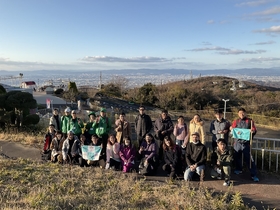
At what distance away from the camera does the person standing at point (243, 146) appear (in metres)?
6.51

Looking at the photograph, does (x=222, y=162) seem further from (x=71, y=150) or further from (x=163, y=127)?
(x=71, y=150)

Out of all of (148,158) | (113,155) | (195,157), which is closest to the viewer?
(195,157)

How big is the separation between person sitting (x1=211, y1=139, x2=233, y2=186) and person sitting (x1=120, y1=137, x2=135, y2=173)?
1.94m

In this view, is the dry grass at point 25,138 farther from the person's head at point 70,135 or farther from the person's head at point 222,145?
the person's head at point 222,145

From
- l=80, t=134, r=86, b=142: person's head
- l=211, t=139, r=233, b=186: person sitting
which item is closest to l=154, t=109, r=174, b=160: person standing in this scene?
l=211, t=139, r=233, b=186: person sitting

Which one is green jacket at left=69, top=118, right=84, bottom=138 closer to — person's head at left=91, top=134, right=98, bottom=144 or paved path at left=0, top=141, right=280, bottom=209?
person's head at left=91, top=134, right=98, bottom=144

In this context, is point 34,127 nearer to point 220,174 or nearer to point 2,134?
point 2,134

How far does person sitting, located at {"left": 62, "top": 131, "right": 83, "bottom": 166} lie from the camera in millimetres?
7641

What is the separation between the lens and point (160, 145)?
760 centimetres

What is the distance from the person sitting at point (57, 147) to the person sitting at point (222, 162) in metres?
4.02

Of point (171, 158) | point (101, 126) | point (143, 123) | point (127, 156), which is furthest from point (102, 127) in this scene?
point (171, 158)

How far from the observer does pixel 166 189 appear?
221 inches

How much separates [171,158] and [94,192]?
6.88 ft

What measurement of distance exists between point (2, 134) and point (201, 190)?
833 centimetres
